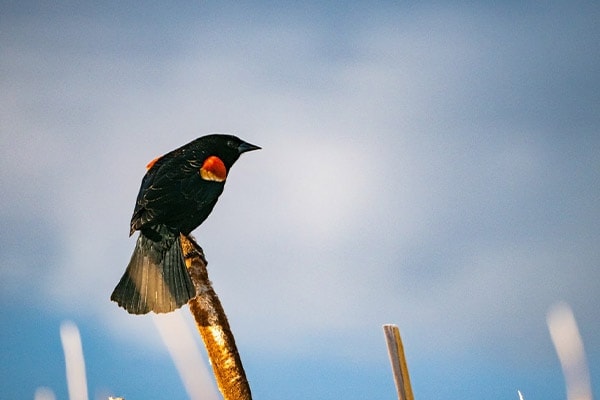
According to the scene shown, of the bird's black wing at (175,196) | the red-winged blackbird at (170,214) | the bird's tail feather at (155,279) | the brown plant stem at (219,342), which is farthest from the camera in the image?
the bird's black wing at (175,196)

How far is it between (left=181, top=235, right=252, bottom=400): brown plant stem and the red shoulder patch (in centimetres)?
178

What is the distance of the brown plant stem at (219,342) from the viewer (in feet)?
16.1

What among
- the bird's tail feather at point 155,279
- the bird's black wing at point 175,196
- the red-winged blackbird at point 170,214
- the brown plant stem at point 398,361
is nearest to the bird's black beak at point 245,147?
the red-winged blackbird at point 170,214

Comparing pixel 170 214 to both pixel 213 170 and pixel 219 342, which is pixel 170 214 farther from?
pixel 219 342

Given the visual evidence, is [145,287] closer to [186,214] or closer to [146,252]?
[146,252]

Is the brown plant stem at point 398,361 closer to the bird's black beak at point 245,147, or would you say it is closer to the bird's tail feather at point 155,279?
the bird's tail feather at point 155,279

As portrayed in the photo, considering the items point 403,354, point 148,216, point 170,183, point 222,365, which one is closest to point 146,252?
point 148,216

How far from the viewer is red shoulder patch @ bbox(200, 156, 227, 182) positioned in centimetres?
727

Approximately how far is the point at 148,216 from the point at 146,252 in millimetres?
379

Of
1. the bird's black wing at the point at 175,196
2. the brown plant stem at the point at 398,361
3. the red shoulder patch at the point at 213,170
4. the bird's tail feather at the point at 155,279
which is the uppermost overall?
the red shoulder patch at the point at 213,170

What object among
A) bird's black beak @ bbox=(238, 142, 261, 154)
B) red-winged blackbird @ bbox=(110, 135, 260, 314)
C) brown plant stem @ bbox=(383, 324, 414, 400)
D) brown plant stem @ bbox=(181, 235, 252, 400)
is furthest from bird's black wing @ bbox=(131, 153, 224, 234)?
brown plant stem @ bbox=(383, 324, 414, 400)

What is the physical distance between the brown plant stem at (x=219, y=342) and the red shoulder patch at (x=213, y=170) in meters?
1.78

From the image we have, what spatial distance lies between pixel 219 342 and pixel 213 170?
2.70 metres

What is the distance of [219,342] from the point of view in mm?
5082
